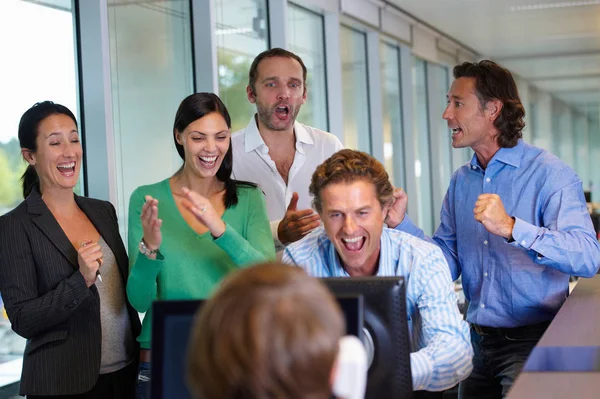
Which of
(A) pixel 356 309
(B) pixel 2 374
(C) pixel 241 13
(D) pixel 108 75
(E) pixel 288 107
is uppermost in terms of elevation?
(C) pixel 241 13

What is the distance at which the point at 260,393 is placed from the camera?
0.88 metres

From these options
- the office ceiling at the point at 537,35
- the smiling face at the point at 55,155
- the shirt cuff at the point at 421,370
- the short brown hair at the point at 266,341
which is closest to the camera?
the short brown hair at the point at 266,341

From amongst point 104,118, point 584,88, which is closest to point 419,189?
point 584,88

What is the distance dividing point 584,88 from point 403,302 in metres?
14.7

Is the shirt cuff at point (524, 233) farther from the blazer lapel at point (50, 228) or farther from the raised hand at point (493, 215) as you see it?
the blazer lapel at point (50, 228)

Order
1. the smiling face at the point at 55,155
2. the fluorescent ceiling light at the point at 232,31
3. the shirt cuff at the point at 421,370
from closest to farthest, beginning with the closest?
the shirt cuff at the point at 421,370
the smiling face at the point at 55,155
the fluorescent ceiling light at the point at 232,31

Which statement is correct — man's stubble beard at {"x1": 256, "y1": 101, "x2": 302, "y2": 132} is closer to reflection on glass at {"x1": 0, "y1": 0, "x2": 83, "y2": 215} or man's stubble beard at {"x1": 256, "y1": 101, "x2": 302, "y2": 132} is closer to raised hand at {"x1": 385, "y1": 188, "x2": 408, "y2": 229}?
raised hand at {"x1": 385, "y1": 188, "x2": 408, "y2": 229}

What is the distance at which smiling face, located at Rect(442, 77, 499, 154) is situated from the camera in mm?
3084

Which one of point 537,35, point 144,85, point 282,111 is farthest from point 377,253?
point 537,35

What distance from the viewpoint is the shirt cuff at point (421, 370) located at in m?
2.01

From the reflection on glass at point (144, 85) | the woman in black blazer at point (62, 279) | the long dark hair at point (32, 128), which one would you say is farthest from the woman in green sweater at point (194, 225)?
the reflection on glass at point (144, 85)

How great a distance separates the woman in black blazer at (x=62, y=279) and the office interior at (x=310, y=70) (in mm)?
1277

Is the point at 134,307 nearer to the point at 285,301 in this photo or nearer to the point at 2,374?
the point at 2,374

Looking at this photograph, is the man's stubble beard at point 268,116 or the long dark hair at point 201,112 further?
the man's stubble beard at point 268,116
